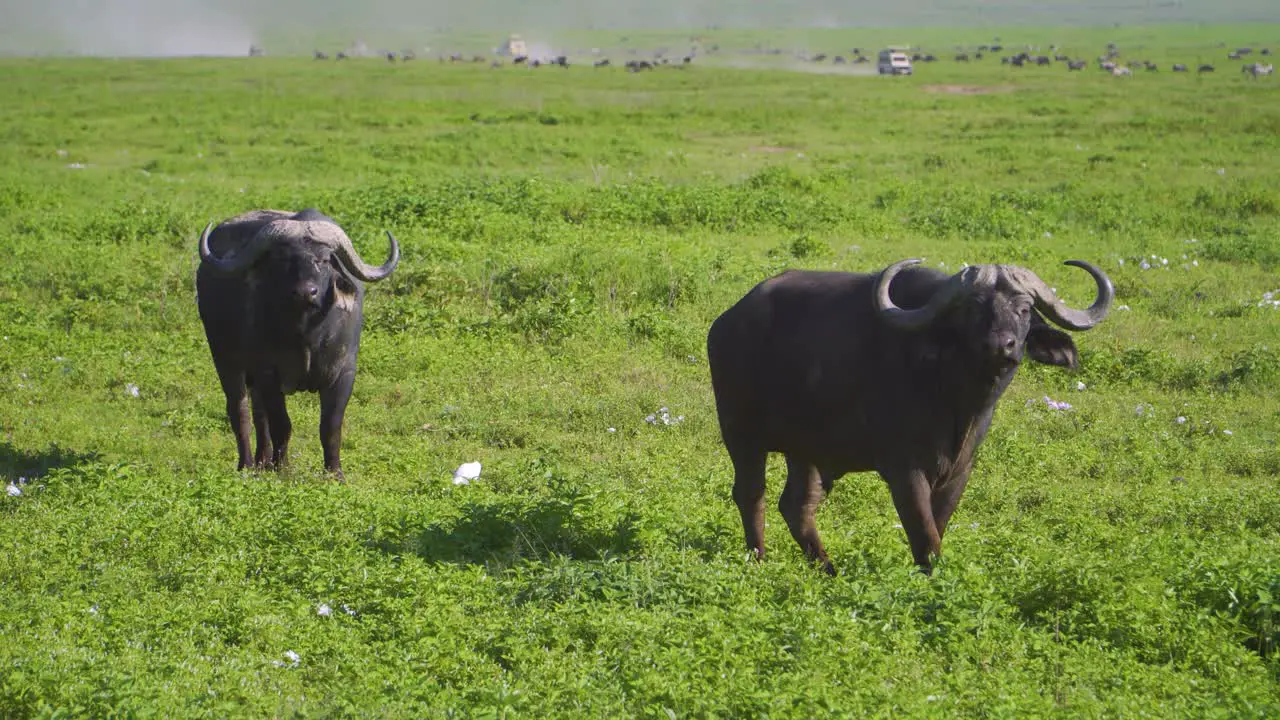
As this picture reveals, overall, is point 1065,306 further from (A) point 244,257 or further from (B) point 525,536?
(A) point 244,257

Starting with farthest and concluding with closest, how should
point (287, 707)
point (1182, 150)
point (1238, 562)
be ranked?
1. point (1182, 150)
2. point (1238, 562)
3. point (287, 707)

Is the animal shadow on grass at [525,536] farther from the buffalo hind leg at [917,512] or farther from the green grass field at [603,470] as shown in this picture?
the buffalo hind leg at [917,512]

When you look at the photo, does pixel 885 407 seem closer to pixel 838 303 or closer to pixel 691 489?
pixel 838 303

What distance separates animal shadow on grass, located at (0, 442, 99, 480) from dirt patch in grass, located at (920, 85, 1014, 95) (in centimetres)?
3848

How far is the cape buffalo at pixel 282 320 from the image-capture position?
9094 millimetres

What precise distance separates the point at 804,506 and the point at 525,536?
5.02 feet

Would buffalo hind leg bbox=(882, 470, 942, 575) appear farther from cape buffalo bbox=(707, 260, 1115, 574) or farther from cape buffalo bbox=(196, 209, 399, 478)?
cape buffalo bbox=(196, 209, 399, 478)

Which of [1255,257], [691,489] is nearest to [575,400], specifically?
[691,489]

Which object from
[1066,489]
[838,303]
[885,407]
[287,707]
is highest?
[838,303]

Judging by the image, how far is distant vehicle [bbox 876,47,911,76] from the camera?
59000mm

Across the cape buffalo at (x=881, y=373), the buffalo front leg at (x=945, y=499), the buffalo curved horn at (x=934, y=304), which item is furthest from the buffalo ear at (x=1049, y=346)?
the buffalo front leg at (x=945, y=499)

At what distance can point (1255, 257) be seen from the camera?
51.1 ft

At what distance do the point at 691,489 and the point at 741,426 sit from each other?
1252 mm

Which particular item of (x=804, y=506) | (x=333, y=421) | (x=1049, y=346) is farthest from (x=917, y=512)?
(x=333, y=421)
